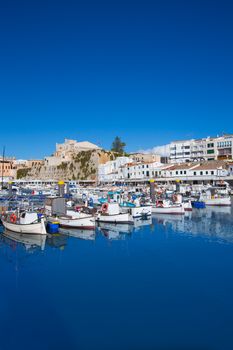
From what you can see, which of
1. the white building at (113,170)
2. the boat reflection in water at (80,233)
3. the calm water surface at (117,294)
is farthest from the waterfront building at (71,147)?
the calm water surface at (117,294)

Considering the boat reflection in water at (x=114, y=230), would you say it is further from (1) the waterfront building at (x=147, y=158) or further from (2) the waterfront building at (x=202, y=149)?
(1) the waterfront building at (x=147, y=158)

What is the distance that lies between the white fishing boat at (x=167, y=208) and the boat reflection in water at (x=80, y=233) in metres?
15.5

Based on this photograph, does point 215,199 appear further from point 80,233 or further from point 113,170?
point 113,170

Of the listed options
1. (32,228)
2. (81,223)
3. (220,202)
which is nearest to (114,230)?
(81,223)

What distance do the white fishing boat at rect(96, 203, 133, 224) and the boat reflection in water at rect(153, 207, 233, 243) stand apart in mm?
3955

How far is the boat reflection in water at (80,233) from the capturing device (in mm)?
28734

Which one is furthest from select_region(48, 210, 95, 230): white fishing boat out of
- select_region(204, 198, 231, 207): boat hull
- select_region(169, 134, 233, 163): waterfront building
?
select_region(169, 134, 233, 163): waterfront building

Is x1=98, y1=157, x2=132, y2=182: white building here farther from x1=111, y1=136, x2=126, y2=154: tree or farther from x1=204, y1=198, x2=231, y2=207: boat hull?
x1=204, y1=198, x2=231, y2=207: boat hull

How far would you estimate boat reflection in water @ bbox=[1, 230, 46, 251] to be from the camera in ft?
81.7

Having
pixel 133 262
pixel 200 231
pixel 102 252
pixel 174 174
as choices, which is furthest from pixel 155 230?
pixel 174 174

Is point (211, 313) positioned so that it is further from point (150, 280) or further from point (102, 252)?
point (102, 252)

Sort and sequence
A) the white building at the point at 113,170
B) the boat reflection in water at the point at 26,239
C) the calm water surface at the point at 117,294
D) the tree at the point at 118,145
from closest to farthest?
the calm water surface at the point at 117,294
the boat reflection in water at the point at 26,239
the white building at the point at 113,170
the tree at the point at 118,145

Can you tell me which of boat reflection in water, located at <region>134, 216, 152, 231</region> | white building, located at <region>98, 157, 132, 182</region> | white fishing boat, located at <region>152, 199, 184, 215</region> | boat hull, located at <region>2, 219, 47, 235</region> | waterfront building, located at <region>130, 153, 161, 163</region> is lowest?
boat reflection in water, located at <region>134, 216, 152, 231</region>

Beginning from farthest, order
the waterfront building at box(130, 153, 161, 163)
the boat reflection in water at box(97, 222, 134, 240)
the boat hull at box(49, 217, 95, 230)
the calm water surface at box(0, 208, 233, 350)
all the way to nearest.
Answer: the waterfront building at box(130, 153, 161, 163), the boat hull at box(49, 217, 95, 230), the boat reflection in water at box(97, 222, 134, 240), the calm water surface at box(0, 208, 233, 350)
